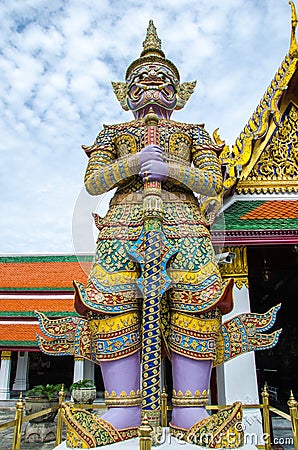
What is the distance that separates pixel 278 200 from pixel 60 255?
364 inches

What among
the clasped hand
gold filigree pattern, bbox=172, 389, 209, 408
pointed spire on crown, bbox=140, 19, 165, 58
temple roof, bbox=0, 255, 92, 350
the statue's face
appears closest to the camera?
gold filigree pattern, bbox=172, 389, 209, 408

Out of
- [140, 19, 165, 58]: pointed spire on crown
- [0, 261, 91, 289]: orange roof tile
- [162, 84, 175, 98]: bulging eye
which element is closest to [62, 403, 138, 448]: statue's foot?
[162, 84, 175, 98]: bulging eye

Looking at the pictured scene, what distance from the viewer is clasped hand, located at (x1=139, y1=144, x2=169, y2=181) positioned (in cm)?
263

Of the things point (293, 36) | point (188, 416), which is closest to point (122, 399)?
point (188, 416)

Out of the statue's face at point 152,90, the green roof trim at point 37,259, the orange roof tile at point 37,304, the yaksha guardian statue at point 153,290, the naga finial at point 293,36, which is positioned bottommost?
the yaksha guardian statue at point 153,290

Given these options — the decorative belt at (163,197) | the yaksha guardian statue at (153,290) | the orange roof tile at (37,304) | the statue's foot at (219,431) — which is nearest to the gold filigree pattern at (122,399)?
the yaksha guardian statue at (153,290)

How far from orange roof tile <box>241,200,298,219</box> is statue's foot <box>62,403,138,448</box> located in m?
2.88

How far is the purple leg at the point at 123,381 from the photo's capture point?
7.93 feet

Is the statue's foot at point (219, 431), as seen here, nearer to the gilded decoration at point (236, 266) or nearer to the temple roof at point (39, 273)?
the gilded decoration at point (236, 266)

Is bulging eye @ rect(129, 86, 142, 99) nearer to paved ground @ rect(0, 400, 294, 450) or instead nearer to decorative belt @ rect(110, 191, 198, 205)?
decorative belt @ rect(110, 191, 198, 205)

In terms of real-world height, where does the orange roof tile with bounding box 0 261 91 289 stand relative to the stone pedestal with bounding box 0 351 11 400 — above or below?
above

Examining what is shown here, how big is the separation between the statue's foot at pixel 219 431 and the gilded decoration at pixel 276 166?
327 centimetres

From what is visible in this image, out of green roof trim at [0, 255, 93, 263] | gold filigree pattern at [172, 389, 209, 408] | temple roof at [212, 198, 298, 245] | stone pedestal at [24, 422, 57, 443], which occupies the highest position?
green roof trim at [0, 255, 93, 263]

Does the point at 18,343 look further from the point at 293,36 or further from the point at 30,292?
the point at 293,36
